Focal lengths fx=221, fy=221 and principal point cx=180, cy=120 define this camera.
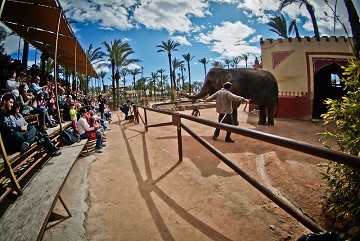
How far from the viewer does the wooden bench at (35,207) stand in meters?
1.78

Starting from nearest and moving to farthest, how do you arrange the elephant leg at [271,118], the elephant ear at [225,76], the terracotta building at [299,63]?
1. the elephant ear at [225,76]
2. the elephant leg at [271,118]
3. the terracotta building at [299,63]

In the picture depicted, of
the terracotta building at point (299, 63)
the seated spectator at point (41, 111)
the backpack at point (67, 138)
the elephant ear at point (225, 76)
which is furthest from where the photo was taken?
the terracotta building at point (299, 63)

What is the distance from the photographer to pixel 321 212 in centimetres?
309

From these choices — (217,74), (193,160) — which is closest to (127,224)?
(193,160)

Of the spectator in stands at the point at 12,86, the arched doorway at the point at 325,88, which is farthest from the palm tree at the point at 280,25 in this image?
the spectator in stands at the point at 12,86

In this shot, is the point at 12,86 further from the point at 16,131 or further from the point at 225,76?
the point at 225,76

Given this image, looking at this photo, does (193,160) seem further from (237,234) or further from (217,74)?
(217,74)

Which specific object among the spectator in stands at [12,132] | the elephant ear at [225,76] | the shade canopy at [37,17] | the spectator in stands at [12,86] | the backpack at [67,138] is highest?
the shade canopy at [37,17]

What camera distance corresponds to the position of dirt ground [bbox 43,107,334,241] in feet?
8.31

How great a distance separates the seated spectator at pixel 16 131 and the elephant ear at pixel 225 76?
20.3 feet

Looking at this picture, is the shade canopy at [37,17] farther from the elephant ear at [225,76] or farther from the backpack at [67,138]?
the elephant ear at [225,76]

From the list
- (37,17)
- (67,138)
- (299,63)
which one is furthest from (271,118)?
(37,17)

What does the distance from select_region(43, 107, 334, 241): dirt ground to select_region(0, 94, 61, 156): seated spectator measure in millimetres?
890

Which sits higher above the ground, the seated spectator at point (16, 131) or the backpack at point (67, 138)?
the seated spectator at point (16, 131)
